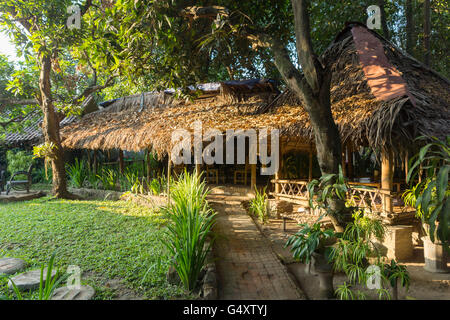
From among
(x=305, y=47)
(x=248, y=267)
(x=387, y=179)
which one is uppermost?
(x=305, y=47)

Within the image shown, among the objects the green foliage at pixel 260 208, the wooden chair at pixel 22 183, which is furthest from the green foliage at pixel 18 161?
the green foliage at pixel 260 208

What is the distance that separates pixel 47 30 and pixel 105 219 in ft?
13.8

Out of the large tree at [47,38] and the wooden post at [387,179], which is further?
the large tree at [47,38]

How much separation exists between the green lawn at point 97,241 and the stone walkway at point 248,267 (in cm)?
67

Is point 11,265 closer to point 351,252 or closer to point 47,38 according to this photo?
point 351,252

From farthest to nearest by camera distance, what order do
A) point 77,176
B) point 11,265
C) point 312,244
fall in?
1. point 77,176
2. point 11,265
3. point 312,244

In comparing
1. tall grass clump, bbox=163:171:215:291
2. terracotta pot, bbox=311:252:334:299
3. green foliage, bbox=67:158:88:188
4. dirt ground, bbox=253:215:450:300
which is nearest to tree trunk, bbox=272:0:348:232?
terracotta pot, bbox=311:252:334:299

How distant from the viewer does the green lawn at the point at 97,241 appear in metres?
2.83

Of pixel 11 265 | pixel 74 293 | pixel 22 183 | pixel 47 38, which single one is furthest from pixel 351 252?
pixel 22 183

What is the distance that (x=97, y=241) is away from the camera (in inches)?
Answer: 158

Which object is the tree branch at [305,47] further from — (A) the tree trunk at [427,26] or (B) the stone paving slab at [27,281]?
(A) the tree trunk at [427,26]

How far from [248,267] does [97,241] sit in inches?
95.2

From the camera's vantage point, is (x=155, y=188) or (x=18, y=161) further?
(x=18, y=161)
